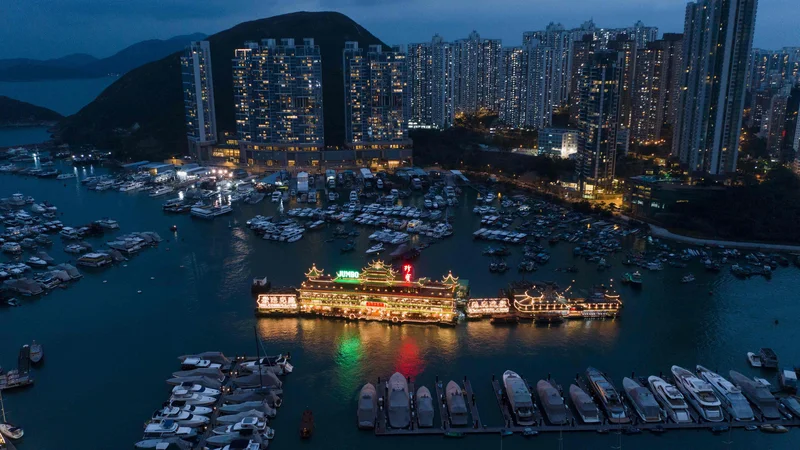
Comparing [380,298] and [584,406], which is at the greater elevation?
[380,298]

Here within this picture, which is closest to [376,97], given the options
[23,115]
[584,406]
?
[584,406]

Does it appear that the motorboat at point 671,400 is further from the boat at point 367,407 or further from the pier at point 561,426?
the boat at point 367,407

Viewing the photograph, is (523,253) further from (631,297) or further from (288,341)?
(288,341)

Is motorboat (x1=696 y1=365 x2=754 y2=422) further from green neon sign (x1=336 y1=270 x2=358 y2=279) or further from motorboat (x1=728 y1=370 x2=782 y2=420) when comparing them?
green neon sign (x1=336 y1=270 x2=358 y2=279)

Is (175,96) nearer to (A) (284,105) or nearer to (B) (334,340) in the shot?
(A) (284,105)

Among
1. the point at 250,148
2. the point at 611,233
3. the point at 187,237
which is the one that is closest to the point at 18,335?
the point at 187,237

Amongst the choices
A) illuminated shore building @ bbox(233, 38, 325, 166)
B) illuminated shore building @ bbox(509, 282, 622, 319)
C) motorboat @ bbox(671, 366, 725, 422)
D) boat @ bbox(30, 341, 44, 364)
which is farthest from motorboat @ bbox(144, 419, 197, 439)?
illuminated shore building @ bbox(233, 38, 325, 166)

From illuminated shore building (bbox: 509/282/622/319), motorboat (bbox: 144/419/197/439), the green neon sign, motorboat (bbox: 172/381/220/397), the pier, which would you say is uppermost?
the green neon sign

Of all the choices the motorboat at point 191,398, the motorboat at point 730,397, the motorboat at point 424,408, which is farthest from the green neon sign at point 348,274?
the motorboat at point 730,397
